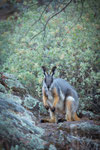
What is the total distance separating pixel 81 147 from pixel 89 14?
8.87 metres

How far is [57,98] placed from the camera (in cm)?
621

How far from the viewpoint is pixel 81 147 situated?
4.48 meters

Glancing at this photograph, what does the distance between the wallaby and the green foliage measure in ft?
5.24

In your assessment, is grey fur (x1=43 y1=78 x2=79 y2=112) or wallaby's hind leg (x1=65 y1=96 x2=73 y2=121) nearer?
wallaby's hind leg (x1=65 y1=96 x2=73 y2=121)

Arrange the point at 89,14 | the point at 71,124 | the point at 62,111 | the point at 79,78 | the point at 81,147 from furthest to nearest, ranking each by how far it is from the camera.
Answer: the point at 89,14
the point at 79,78
the point at 62,111
the point at 71,124
the point at 81,147

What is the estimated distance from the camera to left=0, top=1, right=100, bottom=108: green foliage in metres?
8.68

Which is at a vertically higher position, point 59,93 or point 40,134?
point 59,93

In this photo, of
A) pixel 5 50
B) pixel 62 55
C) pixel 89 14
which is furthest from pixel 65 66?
pixel 5 50

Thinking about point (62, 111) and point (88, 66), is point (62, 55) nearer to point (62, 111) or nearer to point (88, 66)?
point (88, 66)

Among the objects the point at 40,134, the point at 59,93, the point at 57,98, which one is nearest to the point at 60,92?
the point at 59,93

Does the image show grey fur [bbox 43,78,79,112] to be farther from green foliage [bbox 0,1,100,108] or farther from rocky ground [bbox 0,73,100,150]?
green foliage [bbox 0,1,100,108]

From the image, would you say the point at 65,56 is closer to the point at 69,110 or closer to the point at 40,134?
the point at 69,110

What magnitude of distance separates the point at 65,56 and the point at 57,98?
11.5 ft

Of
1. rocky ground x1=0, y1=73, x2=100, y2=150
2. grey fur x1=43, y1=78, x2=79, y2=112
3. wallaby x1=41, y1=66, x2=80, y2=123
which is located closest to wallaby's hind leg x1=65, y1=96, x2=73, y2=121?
wallaby x1=41, y1=66, x2=80, y2=123
